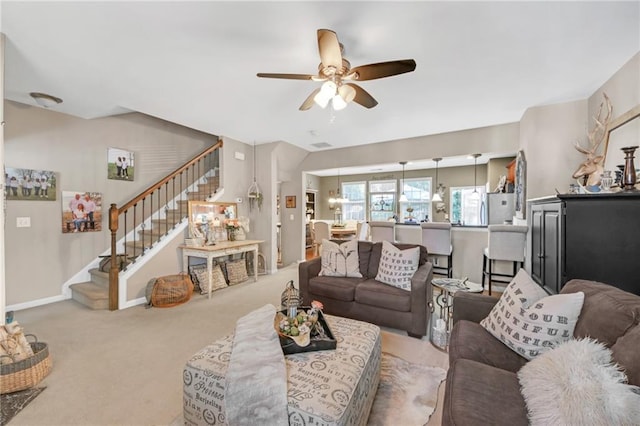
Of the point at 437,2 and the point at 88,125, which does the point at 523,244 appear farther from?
the point at 88,125

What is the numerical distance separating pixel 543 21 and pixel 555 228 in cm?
154

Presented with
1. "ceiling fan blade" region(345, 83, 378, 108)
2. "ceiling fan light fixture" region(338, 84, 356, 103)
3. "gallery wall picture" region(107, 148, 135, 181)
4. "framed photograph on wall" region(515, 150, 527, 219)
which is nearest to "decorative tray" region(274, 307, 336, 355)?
"ceiling fan light fixture" region(338, 84, 356, 103)

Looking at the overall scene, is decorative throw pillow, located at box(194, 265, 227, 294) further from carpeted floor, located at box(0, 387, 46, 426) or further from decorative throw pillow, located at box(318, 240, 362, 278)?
carpeted floor, located at box(0, 387, 46, 426)

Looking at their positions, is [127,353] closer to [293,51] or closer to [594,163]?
[293,51]

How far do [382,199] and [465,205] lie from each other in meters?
2.54

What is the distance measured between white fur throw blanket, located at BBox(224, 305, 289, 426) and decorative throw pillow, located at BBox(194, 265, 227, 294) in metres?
2.83

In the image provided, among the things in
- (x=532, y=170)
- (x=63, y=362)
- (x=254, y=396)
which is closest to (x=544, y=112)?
(x=532, y=170)

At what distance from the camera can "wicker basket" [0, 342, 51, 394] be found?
183 centimetres

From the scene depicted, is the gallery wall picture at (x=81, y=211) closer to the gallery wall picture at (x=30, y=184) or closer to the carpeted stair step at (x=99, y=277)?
the gallery wall picture at (x=30, y=184)

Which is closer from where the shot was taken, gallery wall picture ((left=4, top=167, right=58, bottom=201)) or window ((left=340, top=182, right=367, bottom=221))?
gallery wall picture ((left=4, top=167, right=58, bottom=201))

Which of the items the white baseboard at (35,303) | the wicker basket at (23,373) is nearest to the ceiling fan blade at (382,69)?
the wicker basket at (23,373)

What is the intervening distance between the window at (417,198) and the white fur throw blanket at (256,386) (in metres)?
7.60

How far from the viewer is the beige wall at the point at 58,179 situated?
3391 millimetres

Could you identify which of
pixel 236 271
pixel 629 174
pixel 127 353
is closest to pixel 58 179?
pixel 236 271
